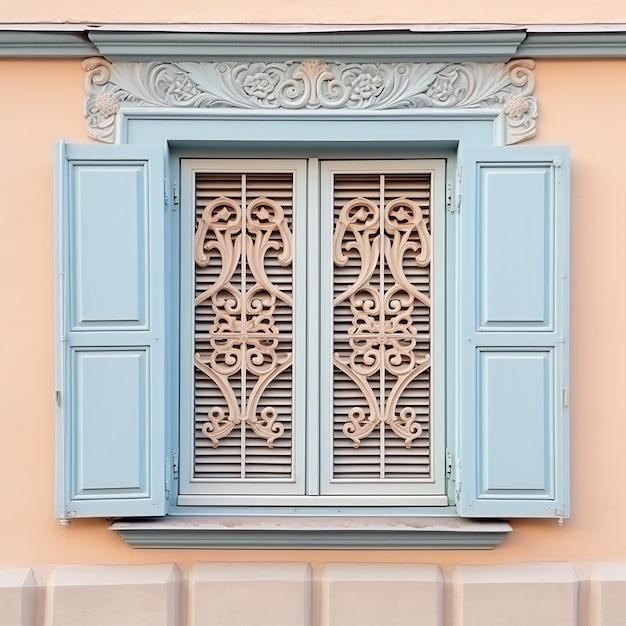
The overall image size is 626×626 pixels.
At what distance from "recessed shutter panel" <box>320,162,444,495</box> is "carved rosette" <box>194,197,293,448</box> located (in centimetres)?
27

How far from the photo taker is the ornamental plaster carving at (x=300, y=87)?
427 cm

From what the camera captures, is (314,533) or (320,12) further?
(320,12)

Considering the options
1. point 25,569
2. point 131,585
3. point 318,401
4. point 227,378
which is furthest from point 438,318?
point 25,569

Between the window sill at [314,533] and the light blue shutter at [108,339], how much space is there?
12 centimetres

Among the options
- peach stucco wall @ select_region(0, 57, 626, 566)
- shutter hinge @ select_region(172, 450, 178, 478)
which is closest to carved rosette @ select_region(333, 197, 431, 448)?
peach stucco wall @ select_region(0, 57, 626, 566)

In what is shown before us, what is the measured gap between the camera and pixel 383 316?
438 centimetres

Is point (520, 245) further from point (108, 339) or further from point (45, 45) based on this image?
point (45, 45)

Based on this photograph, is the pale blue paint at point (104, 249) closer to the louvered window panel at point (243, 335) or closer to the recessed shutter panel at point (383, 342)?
the louvered window panel at point (243, 335)

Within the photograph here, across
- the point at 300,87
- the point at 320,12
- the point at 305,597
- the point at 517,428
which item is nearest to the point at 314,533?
the point at 305,597

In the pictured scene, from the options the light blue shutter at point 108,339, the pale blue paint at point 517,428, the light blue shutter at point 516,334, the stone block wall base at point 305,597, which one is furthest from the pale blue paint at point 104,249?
the pale blue paint at point 517,428

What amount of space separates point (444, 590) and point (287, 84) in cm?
240

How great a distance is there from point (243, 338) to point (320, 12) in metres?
1.53

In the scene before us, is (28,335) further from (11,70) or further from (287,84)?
(287,84)

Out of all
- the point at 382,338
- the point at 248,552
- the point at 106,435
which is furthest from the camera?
the point at 382,338
